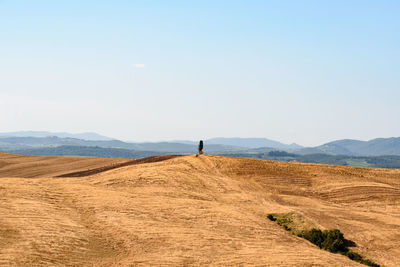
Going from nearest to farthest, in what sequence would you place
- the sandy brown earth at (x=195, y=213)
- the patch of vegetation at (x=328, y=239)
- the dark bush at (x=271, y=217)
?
the sandy brown earth at (x=195, y=213) < the patch of vegetation at (x=328, y=239) < the dark bush at (x=271, y=217)

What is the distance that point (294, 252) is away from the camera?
26.7 meters

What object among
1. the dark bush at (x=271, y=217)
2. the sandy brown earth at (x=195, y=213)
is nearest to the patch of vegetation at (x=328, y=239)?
the dark bush at (x=271, y=217)

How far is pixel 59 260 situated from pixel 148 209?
42.8ft

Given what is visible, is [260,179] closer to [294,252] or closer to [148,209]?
[148,209]

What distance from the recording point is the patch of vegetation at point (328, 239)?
3055 cm

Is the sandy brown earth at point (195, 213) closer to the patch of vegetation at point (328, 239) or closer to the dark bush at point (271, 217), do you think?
the dark bush at point (271, 217)

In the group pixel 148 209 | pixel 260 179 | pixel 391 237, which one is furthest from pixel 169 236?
pixel 260 179

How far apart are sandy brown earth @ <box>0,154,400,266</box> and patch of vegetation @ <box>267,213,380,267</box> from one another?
1.10m

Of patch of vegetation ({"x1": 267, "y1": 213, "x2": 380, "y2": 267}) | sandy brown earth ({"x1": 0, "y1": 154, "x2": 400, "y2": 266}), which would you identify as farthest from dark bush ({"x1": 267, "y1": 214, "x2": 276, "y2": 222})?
sandy brown earth ({"x1": 0, "y1": 154, "x2": 400, "y2": 266})

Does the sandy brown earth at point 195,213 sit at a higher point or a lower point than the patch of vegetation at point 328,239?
higher

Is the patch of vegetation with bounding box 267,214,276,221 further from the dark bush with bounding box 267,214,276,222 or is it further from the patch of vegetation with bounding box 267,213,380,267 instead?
the patch of vegetation with bounding box 267,213,380,267

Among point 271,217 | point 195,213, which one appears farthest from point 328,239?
point 195,213

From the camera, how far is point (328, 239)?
3206 centimetres

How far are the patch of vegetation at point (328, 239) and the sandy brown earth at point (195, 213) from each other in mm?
1104
